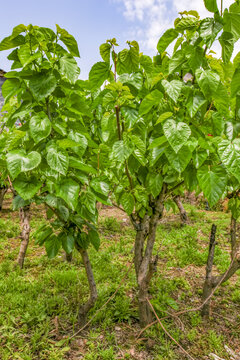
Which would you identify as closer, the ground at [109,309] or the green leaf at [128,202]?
the green leaf at [128,202]

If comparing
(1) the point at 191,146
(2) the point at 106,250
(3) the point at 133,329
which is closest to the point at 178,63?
(1) the point at 191,146

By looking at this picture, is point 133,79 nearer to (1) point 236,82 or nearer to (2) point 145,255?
(1) point 236,82

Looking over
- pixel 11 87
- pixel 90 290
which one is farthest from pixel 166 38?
pixel 90 290

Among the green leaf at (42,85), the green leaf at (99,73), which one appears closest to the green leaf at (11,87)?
the green leaf at (42,85)

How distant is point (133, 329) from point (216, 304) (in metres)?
1.03

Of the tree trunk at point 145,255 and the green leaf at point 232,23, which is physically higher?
the green leaf at point 232,23

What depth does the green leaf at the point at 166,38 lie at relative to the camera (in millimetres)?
1134

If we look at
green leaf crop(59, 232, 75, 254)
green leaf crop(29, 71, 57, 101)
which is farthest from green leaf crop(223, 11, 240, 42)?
green leaf crop(59, 232, 75, 254)

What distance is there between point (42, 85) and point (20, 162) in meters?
0.36

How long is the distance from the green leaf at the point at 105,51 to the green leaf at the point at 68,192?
2.10 feet

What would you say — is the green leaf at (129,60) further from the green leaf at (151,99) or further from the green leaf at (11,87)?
the green leaf at (11,87)

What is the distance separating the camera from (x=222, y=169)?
1.11 meters

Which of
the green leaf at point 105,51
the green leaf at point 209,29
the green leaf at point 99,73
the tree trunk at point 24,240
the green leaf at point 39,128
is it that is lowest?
the tree trunk at point 24,240

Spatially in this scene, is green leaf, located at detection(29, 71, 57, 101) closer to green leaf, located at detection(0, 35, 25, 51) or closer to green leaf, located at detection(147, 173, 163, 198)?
green leaf, located at detection(0, 35, 25, 51)
